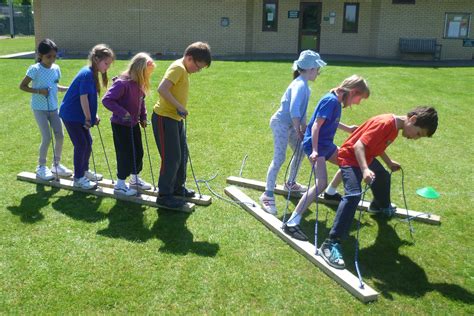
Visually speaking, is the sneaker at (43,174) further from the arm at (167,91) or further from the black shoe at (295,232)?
the black shoe at (295,232)

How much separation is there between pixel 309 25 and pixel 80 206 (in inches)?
767

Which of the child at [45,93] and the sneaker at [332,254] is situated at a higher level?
the child at [45,93]

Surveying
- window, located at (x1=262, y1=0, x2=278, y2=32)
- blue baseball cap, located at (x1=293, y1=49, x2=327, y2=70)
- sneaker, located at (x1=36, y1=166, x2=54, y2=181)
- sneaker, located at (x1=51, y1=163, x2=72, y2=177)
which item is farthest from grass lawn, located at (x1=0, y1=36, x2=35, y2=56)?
blue baseball cap, located at (x1=293, y1=49, x2=327, y2=70)

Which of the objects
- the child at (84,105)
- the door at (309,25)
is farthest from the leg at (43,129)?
the door at (309,25)

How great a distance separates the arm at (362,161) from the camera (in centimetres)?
395

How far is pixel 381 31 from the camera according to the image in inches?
883

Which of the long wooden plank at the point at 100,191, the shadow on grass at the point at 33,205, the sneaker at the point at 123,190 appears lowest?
the shadow on grass at the point at 33,205

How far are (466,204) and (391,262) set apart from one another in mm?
2005

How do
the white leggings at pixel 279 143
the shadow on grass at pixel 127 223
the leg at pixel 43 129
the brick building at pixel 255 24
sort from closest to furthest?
1. the shadow on grass at pixel 127 223
2. the white leggings at pixel 279 143
3. the leg at pixel 43 129
4. the brick building at pixel 255 24

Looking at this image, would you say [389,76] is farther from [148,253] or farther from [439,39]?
[148,253]

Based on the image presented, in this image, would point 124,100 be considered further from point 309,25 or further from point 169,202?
point 309,25

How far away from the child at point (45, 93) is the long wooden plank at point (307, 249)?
7.32ft

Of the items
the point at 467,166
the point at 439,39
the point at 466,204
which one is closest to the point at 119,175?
the point at 466,204

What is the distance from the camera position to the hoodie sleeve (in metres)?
5.06
